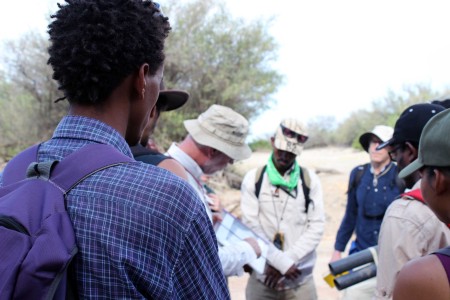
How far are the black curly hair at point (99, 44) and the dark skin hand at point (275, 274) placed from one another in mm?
3304

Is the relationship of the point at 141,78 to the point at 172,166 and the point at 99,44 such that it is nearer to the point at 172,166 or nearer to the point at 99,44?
the point at 99,44

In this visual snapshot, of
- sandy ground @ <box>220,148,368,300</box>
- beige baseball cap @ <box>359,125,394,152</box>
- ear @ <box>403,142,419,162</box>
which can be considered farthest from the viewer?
sandy ground @ <box>220,148,368,300</box>

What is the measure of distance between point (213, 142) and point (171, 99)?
21.9 inches

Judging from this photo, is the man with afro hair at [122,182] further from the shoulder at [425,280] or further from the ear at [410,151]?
the ear at [410,151]

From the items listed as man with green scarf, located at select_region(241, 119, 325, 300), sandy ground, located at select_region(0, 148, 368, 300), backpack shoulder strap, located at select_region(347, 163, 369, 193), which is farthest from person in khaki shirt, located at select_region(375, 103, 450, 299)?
sandy ground, located at select_region(0, 148, 368, 300)

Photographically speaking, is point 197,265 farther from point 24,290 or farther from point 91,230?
point 24,290

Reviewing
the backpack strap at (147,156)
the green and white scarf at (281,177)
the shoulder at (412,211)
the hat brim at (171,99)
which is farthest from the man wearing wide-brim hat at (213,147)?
the green and white scarf at (281,177)

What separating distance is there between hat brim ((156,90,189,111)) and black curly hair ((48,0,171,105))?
1.43 m

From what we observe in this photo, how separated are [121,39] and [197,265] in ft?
2.00

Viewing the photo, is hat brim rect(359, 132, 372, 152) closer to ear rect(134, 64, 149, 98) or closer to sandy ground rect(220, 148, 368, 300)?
sandy ground rect(220, 148, 368, 300)

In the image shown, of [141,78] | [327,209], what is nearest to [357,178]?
[141,78]

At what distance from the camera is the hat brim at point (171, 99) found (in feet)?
9.69

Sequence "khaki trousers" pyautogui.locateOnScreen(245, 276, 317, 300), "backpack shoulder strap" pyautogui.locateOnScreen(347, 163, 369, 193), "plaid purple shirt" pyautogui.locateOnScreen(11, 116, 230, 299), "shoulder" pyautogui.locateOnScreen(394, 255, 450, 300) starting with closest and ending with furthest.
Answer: "plaid purple shirt" pyautogui.locateOnScreen(11, 116, 230, 299) < "shoulder" pyautogui.locateOnScreen(394, 255, 450, 300) < "khaki trousers" pyautogui.locateOnScreen(245, 276, 317, 300) < "backpack shoulder strap" pyautogui.locateOnScreen(347, 163, 369, 193)

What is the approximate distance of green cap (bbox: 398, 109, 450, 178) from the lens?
5.92ft
